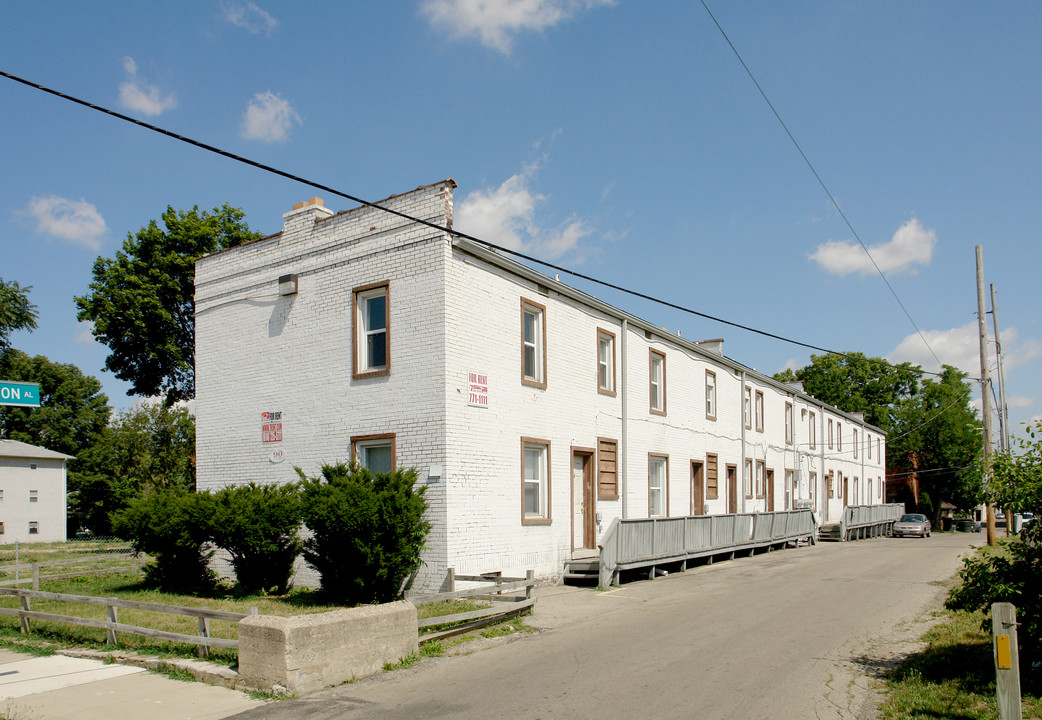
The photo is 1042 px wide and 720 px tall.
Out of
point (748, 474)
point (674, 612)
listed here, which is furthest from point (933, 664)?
point (748, 474)

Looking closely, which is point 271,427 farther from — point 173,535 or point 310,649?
point 310,649

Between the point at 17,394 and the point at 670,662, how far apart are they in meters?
8.57

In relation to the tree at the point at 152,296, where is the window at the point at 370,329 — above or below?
below

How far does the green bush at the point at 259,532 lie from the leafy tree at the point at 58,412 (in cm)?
4720

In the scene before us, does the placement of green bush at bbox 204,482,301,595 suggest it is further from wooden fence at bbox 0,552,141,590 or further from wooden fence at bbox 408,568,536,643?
wooden fence at bbox 0,552,141,590

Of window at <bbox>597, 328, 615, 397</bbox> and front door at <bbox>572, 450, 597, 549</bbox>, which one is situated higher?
window at <bbox>597, 328, 615, 397</bbox>

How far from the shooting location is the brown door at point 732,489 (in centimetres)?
2812

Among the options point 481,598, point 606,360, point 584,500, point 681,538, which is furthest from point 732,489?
point 481,598

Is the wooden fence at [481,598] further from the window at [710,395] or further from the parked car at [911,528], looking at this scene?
the parked car at [911,528]

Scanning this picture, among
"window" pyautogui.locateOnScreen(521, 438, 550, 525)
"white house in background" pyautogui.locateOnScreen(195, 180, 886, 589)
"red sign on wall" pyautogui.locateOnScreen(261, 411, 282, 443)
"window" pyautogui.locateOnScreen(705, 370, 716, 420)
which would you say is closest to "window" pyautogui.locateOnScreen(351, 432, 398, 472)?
"white house in background" pyautogui.locateOnScreen(195, 180, 886, 589)

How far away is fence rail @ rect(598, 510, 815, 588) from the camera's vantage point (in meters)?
16.6

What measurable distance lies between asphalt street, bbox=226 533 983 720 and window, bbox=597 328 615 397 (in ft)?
17.5

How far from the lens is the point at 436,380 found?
46.6ft

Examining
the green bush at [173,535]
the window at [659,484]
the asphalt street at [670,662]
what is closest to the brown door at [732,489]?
the window at [659,484]
